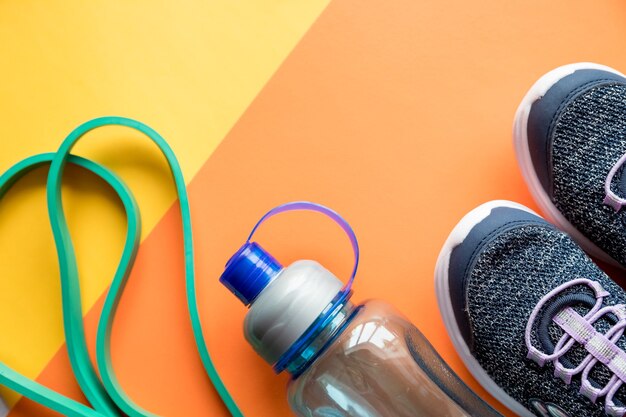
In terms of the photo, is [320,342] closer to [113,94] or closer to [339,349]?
[339,349]

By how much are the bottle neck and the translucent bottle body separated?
0.02 metres

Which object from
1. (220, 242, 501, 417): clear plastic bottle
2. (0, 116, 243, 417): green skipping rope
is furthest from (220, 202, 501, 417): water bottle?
(0, 116, 243, 417): green skipping rope

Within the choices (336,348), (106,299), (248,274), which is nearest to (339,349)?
(336,348)

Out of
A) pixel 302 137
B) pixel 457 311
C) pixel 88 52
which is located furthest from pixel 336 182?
pixel 88 52

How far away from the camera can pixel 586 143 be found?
23.7 inches

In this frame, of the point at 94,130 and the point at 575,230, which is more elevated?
the point at 575,230

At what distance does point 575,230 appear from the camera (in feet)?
2.08

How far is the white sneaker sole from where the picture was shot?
609 millimetres

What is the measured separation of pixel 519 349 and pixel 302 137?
31 cm

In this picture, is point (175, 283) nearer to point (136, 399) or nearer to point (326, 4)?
point (136, 399)

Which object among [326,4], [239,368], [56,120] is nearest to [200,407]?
[239,368]

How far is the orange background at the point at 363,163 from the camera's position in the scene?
653 millimetres

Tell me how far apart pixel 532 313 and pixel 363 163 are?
230mm

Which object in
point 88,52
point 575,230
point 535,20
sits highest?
point 535,20
